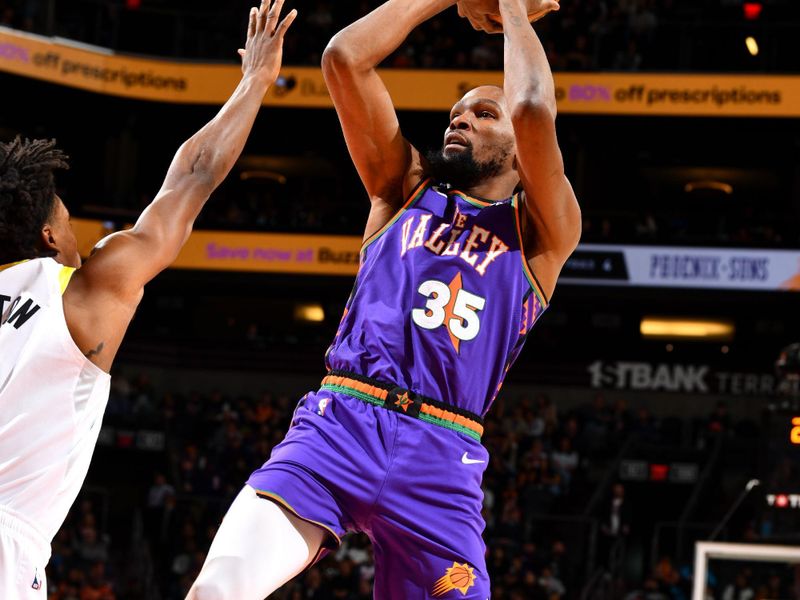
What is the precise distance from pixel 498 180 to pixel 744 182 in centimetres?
2575

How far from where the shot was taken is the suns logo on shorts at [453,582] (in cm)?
408

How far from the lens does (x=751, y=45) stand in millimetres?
23781

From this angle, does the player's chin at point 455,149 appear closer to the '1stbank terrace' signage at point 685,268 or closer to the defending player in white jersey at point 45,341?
the defending player in white jersey at point 45,341

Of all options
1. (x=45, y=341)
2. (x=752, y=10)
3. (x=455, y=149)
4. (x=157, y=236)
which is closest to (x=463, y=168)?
(x=455, y=149)

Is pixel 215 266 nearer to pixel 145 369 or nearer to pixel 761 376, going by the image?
pixel 145 369

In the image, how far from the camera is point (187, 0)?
27.8 m

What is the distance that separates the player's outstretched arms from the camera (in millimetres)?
3461

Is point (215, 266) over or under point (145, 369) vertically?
over

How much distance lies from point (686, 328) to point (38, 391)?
24.4 meters

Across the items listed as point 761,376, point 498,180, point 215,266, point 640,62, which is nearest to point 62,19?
point 215,266

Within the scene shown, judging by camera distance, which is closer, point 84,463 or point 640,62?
point 84,463

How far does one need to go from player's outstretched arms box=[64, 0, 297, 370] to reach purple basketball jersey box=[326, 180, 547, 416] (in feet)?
2.35

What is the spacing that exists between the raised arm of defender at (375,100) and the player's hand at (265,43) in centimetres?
18

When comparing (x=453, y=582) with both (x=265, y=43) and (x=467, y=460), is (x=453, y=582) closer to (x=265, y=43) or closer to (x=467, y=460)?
(x=467, y=460)
